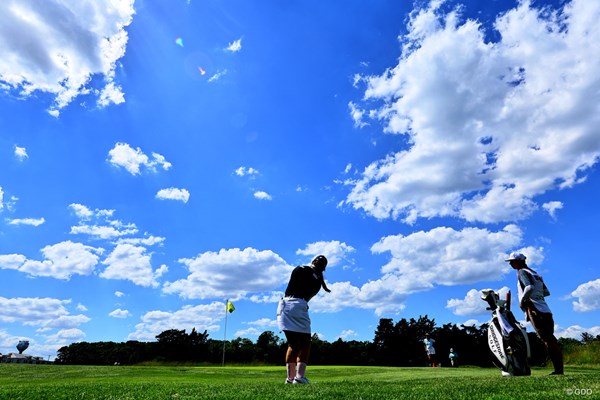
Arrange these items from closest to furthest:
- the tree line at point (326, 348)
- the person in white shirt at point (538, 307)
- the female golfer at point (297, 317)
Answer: the female golfer at point (297, 317)
the person in white shirt at point (538, 307)
the tree line at point (326, 348)

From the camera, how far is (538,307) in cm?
866

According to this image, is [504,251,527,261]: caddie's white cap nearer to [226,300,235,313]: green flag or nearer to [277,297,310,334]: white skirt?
[277,297,310,334]: white skirt

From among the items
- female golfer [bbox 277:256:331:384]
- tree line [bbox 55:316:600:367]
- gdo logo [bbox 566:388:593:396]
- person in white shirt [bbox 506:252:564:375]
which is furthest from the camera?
tree line [bbox 55:316:600:367]

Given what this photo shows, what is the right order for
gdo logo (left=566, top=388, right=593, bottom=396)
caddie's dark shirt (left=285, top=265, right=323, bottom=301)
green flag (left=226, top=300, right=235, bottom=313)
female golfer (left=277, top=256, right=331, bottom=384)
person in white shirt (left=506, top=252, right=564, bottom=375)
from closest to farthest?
gdo logo (left=566, top=388, right=593, bottom=396) → female golfer (left=277, top=256, right=331, bottom=384) → caddie's dark shirt (left=285, top=265, right=323, bottom=301) → person in white shirt (left=506, top=252, right=564, bottom=375) → green flag (left=226, top=300, right=235, bottom=313)

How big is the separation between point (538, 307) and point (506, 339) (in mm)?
920

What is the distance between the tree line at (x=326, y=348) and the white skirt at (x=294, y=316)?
55926 millimetres

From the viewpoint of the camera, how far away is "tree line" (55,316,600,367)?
6781 centimetres

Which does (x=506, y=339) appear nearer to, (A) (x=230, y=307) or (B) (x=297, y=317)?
(B) (x=297, y=317)

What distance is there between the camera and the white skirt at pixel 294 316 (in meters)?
7.98

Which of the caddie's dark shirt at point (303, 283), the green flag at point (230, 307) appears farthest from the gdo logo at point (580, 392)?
the green flag at point (230, 307)

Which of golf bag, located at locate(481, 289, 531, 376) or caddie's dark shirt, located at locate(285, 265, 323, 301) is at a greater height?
caddie's dark shirt, located at locate(285, 265, 323, 301)

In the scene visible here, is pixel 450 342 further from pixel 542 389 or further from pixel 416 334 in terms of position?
pixel 542 389

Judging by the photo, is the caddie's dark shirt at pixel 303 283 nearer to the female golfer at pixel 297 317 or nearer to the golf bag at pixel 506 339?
the female golfer at pixel 297 317

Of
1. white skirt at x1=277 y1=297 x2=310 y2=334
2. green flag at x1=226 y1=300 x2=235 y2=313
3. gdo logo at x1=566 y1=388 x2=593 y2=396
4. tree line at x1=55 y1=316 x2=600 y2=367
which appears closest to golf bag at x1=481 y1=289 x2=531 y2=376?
gdo logo at x1=566 y1=388 x2=593 y2=396
